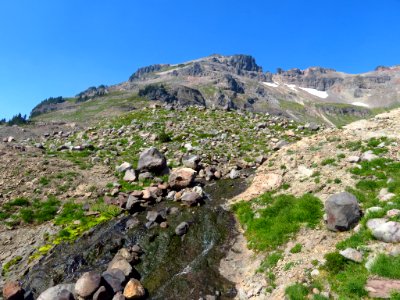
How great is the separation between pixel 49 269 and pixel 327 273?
18.4 m

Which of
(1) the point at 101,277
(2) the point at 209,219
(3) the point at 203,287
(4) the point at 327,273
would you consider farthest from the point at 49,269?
(4) the point at 327,273

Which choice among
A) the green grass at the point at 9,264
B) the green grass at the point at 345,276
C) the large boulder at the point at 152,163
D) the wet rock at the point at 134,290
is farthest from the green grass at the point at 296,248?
the large boulder at the point at 152,163

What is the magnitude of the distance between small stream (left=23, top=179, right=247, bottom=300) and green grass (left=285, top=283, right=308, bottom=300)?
3.60 meters

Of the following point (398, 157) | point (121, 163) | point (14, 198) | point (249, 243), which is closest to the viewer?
point (249, 243)

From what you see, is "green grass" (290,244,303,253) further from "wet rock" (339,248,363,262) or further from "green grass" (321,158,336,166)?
"green grass" (321,158,336,166)

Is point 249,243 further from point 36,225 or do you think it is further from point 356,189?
point 36,225

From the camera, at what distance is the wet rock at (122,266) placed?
66.3 ft

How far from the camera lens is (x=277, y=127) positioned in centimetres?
5603

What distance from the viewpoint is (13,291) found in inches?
745

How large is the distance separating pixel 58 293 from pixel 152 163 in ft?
66.6

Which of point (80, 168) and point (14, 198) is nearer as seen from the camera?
point (14, 198)

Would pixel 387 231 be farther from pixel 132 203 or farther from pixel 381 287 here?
pixel 132 203

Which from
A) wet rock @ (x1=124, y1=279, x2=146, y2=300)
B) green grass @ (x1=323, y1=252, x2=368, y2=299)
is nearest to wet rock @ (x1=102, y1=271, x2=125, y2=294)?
wet rock @ (x1=124, y1=279, x2=146, y2=300)

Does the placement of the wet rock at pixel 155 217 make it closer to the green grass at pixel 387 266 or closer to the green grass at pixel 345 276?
the green grass at pixel 345 276
